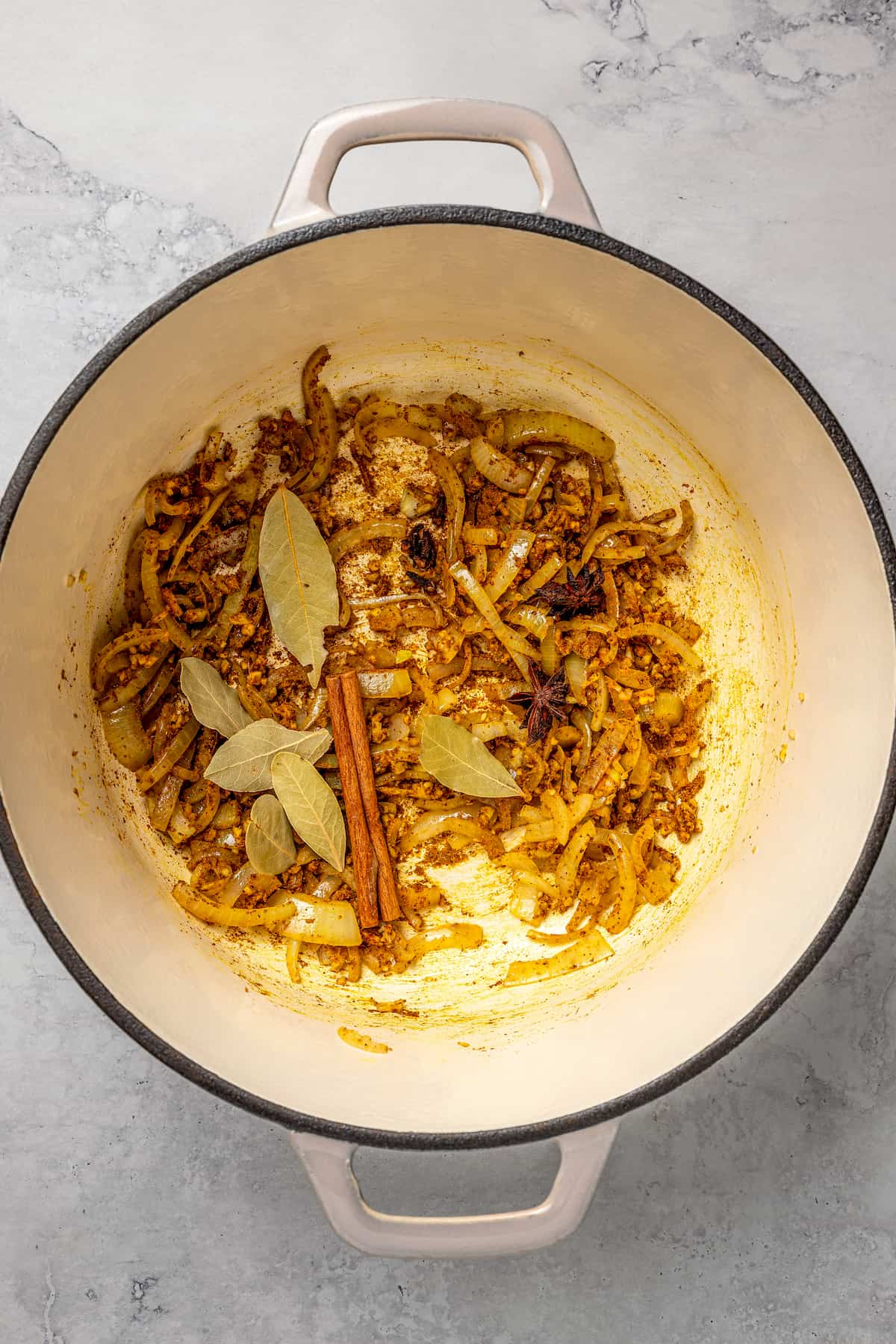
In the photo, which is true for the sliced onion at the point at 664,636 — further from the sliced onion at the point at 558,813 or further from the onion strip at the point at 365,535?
the onion strip at the point at 365,535

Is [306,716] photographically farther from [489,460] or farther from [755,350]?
[755,350]

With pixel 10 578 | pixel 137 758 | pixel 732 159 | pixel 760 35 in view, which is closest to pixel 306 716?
pixel 137 758

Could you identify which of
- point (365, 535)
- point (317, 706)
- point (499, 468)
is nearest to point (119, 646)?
point (317, 706)

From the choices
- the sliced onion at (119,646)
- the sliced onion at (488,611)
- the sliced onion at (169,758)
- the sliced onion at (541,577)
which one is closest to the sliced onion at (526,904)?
the sliced onion at (488,611)

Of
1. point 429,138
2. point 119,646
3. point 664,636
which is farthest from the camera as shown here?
point 664,636

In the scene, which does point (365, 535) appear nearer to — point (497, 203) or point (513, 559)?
point (513, 559)

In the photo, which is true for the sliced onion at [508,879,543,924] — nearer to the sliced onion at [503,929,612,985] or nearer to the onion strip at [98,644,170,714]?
the sliced onion at [503,929,612,985]

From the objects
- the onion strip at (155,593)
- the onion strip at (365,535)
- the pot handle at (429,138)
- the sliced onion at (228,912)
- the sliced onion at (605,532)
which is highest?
the pot handle at (429,138)
